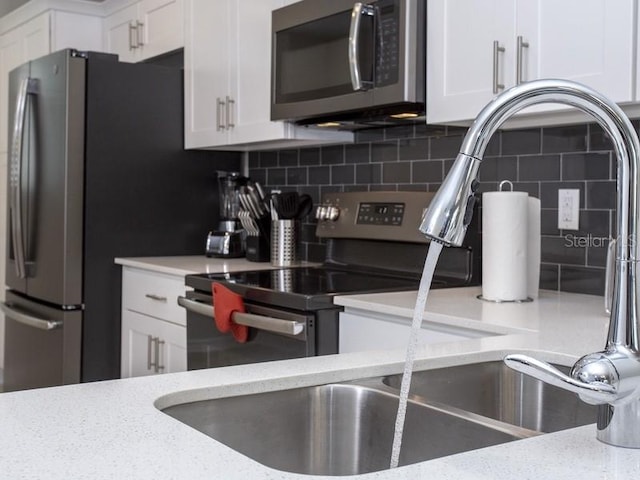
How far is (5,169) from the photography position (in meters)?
4.71

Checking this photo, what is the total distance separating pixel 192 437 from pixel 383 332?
127cm

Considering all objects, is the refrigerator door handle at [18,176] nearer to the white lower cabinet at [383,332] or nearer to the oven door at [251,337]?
the oven door at [251,337]

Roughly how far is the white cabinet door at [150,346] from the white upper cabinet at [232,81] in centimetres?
79

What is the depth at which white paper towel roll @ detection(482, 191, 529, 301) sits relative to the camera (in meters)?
2.10

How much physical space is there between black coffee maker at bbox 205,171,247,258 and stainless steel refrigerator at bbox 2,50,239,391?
136mm

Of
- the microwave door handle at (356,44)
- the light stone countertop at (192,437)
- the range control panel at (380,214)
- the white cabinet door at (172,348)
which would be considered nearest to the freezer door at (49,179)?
the white cabinet door at (172,348)

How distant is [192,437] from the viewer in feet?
2.76

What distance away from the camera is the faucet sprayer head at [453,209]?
2.42 feet

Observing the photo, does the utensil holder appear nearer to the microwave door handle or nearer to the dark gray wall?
the dark gray wall

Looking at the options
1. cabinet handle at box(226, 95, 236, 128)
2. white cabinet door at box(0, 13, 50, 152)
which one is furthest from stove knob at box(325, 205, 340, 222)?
Answer: white cabinet door at box(0, 13, 50, 152)

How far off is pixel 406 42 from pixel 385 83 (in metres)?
0.14

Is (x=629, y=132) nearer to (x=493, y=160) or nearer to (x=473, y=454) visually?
(x=473, y=454)

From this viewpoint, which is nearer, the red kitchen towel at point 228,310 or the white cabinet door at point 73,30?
the red kitchen towel at point 228,310

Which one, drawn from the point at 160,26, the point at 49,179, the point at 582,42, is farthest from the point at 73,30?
the point at 582,42
